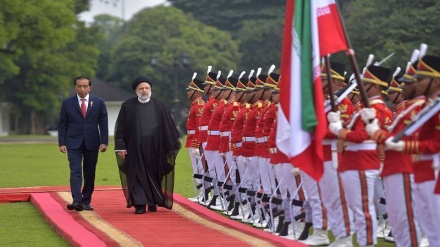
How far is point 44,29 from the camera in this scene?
5009 cm

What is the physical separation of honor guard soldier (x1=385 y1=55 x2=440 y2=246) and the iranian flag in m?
0.85

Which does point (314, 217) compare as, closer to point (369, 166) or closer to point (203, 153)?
point (369, 166)

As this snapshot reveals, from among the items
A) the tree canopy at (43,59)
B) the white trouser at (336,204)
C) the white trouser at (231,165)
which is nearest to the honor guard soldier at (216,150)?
the white trouser at (231,165)

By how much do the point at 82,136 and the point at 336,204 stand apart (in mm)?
5449

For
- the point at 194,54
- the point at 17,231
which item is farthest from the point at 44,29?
the point at 17,231

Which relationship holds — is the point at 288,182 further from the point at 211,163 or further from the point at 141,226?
the point at 211,163

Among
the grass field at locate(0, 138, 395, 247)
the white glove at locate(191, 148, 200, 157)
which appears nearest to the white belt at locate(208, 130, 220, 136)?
the white glove at locate(191, 148, 200, 157)

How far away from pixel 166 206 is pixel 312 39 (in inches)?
238

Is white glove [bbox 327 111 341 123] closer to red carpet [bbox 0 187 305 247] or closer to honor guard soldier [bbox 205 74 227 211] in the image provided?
red carpet [bbox 0 187 305 247]

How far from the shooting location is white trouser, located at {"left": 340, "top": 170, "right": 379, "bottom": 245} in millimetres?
11273

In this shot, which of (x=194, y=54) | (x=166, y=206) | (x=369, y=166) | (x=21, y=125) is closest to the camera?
(x=369, y=166)

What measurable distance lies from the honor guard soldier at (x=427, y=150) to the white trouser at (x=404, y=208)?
0.10 meters

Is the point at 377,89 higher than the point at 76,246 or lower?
higher

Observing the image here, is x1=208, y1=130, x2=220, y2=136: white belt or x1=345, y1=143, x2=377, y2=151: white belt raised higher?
x1=345, y1=143, x2=377, y2=151: white belt
